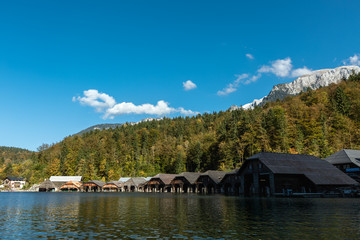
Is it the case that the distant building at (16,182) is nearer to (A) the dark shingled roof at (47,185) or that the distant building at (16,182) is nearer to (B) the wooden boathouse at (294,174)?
(A) the dark shingled roof at (47,185)

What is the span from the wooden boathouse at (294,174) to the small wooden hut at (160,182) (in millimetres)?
50878

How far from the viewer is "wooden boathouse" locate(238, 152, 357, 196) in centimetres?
5656

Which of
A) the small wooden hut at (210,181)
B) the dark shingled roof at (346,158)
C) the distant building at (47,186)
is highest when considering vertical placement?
the dark shingled roof at (346,158)

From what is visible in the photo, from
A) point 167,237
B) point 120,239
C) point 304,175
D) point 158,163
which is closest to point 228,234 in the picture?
point 167,237

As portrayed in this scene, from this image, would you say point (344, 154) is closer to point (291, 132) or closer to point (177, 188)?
point (291, 132)

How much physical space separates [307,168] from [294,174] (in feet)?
14.4

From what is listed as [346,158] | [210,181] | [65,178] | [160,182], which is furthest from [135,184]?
[346,158]

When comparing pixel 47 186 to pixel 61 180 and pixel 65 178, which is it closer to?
pixel 61 180

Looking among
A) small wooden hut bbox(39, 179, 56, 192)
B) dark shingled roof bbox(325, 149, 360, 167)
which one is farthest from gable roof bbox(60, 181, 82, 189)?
dark shingled roof bbox(325, 149, 360, 167)

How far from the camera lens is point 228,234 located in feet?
54.3

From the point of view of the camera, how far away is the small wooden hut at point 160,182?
10933 centimetres

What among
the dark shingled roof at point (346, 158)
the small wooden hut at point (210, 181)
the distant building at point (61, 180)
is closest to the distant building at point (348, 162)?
the dark shingled roof at point (346, 158)

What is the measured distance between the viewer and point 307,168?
197 feet

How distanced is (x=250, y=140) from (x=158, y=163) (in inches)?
2735
